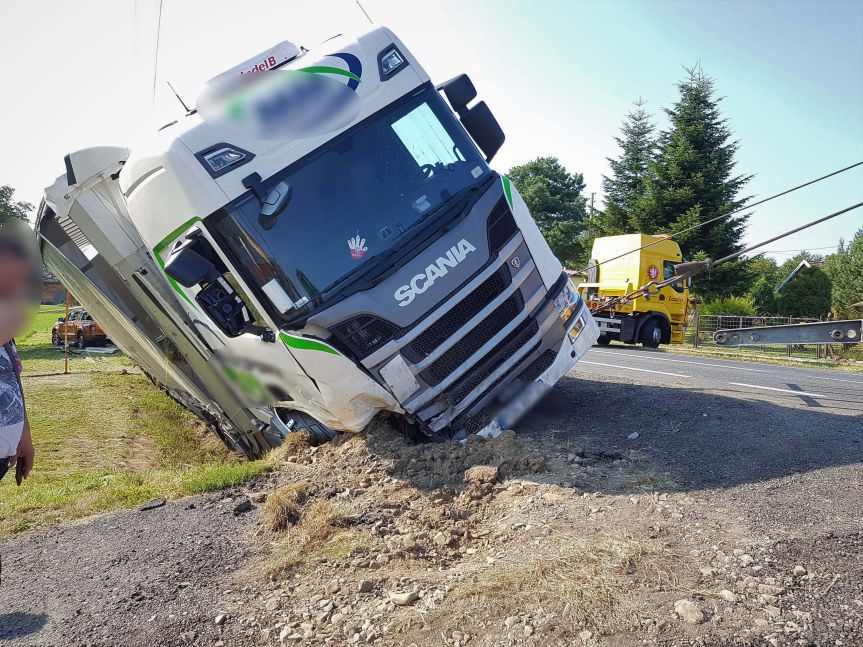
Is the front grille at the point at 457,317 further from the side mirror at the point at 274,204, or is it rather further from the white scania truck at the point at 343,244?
the side mirror at the point at 274,204

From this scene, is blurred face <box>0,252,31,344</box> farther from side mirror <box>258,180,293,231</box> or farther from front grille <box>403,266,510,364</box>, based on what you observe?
front grille <box>403,266,510,364</box>

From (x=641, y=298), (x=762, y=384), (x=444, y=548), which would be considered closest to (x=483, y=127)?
(x=444, y=548)

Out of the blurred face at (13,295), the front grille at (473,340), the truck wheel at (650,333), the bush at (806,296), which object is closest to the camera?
the blurred face at (13,295)

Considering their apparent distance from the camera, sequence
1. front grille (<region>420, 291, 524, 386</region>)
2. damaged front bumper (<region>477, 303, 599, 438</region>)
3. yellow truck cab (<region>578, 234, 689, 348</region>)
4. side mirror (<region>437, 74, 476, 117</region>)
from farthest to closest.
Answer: yellow truck cab (<region>578, 234, 689, 348</region>) → side mirror (<region>437, 74, 476, 117</region>) → damaged front bumper (<region>477, 303, 599, 438</region>) → front grille (<region>420, 291, 524, 386</region>)

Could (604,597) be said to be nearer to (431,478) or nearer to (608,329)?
(431,478)

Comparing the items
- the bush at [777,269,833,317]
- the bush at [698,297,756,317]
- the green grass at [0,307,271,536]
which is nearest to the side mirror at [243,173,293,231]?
the green grass at [0,307,271,536]

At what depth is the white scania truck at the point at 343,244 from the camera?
4.82 metres

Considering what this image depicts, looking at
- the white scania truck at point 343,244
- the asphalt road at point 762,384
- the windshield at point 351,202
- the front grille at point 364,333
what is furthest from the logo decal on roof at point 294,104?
the asphalt road at point 762,384

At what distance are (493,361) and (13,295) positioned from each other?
3.84 metres

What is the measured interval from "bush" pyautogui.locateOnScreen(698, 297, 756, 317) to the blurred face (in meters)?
30.9

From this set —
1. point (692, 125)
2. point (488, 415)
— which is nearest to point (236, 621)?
point (488, 415)

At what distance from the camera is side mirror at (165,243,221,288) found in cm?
460

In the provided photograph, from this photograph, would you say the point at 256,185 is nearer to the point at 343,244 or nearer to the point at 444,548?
the point at 343,244

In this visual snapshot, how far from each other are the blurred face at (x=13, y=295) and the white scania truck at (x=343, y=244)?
7.60 ft
